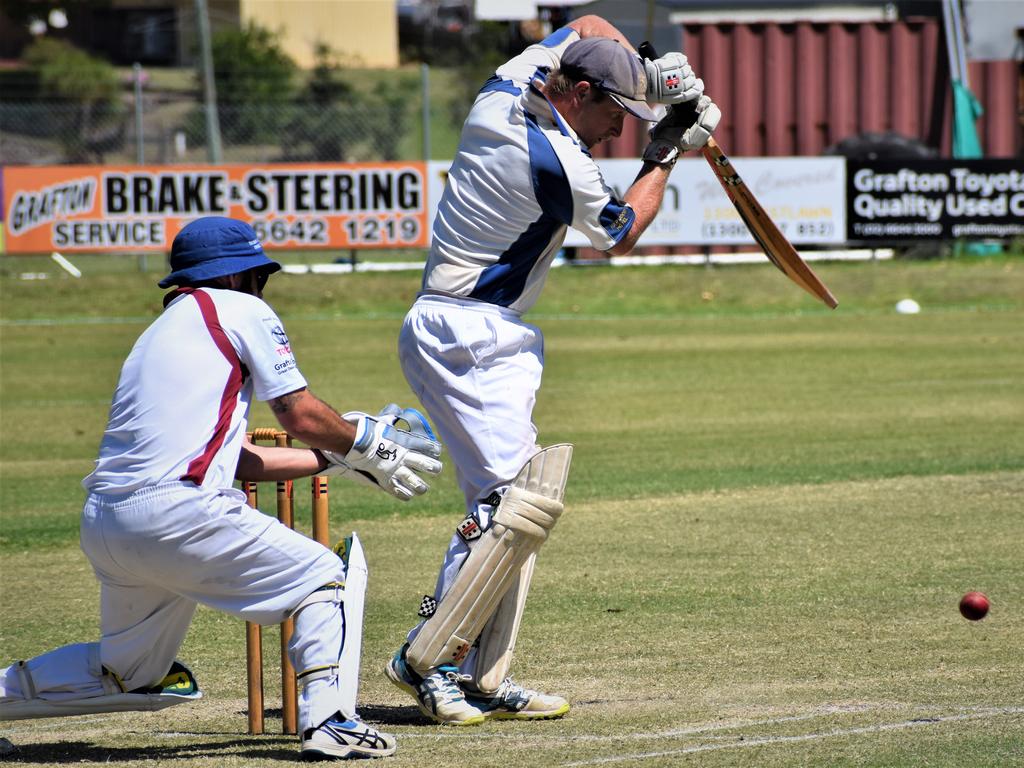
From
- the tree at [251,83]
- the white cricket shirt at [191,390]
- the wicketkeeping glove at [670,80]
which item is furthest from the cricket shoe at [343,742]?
the tree at [251,83]

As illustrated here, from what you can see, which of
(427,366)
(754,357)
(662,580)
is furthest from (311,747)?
(754,357)

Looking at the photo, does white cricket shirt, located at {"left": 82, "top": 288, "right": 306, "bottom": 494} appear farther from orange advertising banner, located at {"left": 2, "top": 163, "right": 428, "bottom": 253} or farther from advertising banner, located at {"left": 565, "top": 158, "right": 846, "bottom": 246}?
advertising banner, located at {"left": 565, "top": 158, "right": 846, "bottom": 246}

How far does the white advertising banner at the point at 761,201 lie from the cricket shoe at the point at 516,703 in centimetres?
1791

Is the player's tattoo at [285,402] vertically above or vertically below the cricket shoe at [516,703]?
above

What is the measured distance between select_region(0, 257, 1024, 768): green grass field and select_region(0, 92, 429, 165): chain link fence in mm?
15924

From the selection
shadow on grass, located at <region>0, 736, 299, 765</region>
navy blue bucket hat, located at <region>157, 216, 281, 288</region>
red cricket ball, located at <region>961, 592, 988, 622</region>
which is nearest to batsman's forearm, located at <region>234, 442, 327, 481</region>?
navy blue bucket hat, located at <region>157, 216, 281, 288</region>

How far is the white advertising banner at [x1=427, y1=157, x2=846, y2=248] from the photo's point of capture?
2345cm

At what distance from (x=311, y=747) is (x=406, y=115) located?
31432 millimetres

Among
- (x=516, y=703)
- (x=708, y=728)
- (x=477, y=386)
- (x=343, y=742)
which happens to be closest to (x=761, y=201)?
(x=477, y=386)

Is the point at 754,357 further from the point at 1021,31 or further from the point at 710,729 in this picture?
the point at 1021,31

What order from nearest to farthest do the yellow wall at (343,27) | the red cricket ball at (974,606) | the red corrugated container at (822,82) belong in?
the red cricket ball at (974,606) < the red corrugated container at (822,82) < the yellow wall at (343,27)

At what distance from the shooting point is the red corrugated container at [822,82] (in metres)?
28.5

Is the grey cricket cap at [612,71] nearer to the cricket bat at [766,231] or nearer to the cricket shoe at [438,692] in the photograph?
the cricket bat at [766,231]

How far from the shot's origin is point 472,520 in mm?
5586
